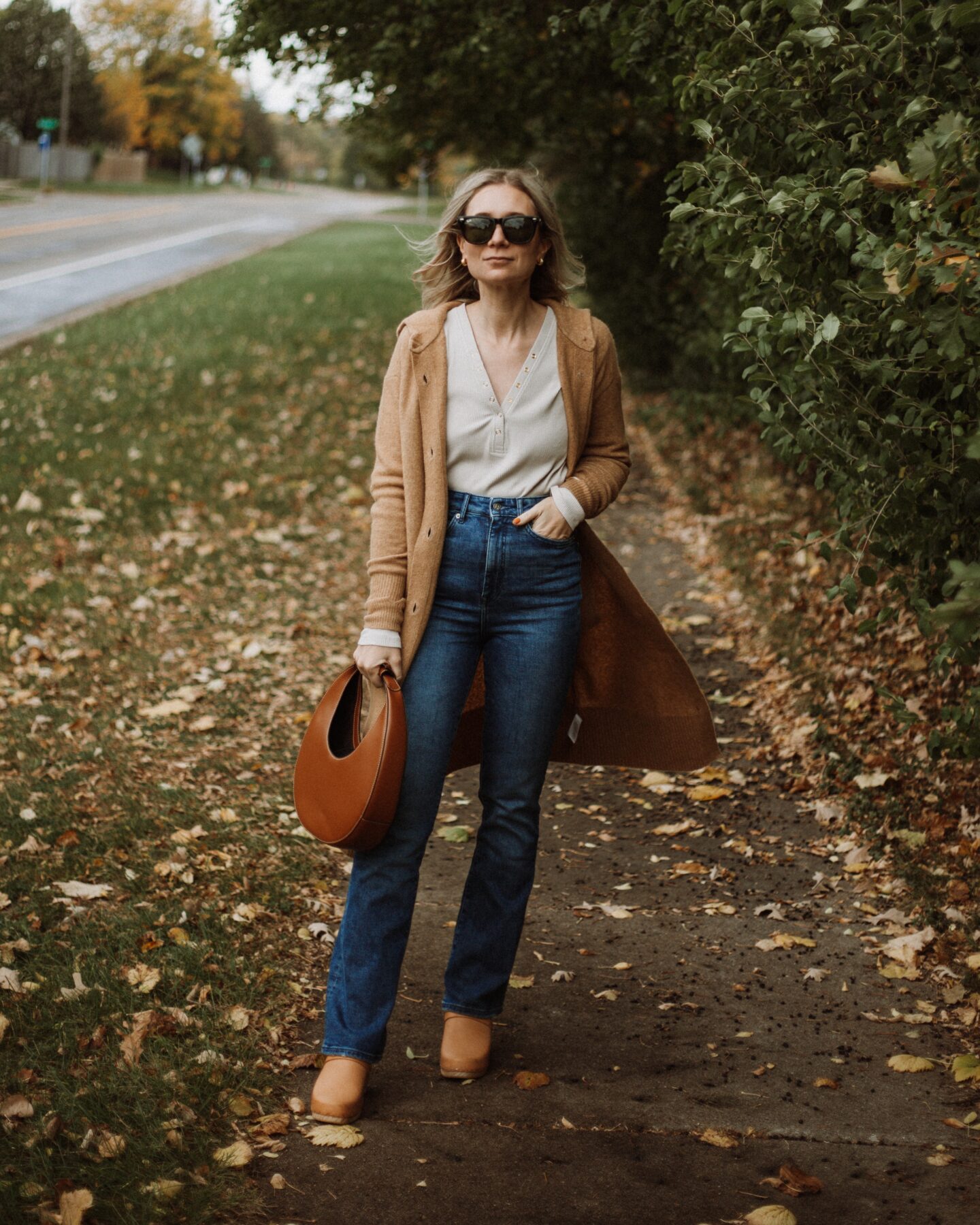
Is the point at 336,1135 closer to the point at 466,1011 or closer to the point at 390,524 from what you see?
the point at 466,1011

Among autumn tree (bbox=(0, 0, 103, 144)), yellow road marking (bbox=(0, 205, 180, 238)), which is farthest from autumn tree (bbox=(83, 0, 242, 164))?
yellow road marking (bbox=(0, 205, 180, 238))

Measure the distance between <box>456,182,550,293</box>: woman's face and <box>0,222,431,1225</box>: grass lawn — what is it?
2172 mm

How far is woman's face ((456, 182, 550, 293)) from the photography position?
10.5 ft

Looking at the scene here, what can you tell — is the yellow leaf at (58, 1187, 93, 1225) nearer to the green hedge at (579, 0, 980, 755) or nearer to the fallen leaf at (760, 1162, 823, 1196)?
the fallen leaf at (760, 1162, 823, 1196)

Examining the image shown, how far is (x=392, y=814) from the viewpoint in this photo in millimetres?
3111

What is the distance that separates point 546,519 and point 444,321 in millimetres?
563

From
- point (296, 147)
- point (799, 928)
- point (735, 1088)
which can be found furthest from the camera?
point (296, 147)

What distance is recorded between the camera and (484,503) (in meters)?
3.20

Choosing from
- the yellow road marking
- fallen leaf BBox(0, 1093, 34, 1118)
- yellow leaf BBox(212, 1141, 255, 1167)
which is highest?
the yellow road marking

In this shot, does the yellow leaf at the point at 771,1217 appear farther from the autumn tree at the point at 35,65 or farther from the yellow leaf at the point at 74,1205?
the autumn tree at the point at 35,65

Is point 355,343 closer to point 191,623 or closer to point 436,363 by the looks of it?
point 191,623

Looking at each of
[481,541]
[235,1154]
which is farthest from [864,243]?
[235,1154]

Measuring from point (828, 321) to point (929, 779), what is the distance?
275cm

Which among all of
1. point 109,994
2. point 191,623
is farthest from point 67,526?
point 109,994
